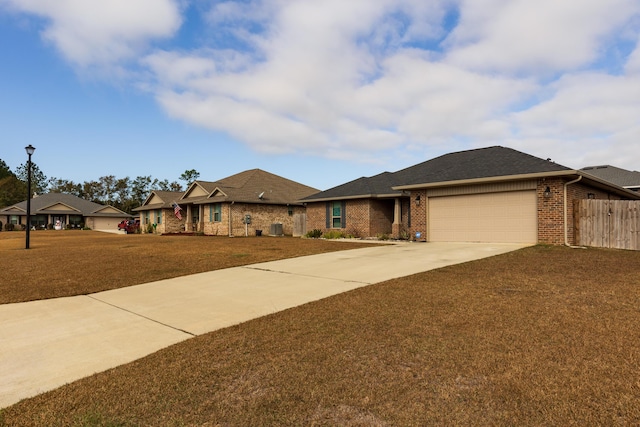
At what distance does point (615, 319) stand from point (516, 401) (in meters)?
3.03

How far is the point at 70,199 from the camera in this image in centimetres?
5459

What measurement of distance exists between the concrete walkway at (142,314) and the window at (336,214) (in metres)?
13.0

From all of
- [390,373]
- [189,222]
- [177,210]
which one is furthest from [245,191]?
[390,373]

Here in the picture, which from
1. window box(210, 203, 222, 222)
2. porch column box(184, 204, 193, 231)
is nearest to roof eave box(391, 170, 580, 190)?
window box(210, 203, 222, 222)

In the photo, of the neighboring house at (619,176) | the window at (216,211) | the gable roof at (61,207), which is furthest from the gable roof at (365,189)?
Result: the gable roof at (61,207)

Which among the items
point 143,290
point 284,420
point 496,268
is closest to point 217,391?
point 284,420

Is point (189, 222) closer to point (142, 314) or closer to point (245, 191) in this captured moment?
point (245, 191)

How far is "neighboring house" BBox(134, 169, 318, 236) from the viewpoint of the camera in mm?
28438

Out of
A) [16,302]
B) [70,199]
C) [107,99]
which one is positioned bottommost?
[16,302]

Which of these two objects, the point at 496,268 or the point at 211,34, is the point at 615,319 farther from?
the point at 211,34

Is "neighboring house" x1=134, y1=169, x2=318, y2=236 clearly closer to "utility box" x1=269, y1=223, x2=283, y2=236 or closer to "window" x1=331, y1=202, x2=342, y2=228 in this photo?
"utility box" x1=269, y1=223, x2=283, y2=236

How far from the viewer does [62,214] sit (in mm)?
51531

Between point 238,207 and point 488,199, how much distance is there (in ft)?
62.7

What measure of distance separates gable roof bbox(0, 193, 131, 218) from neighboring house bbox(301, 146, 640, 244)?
46.3 m
